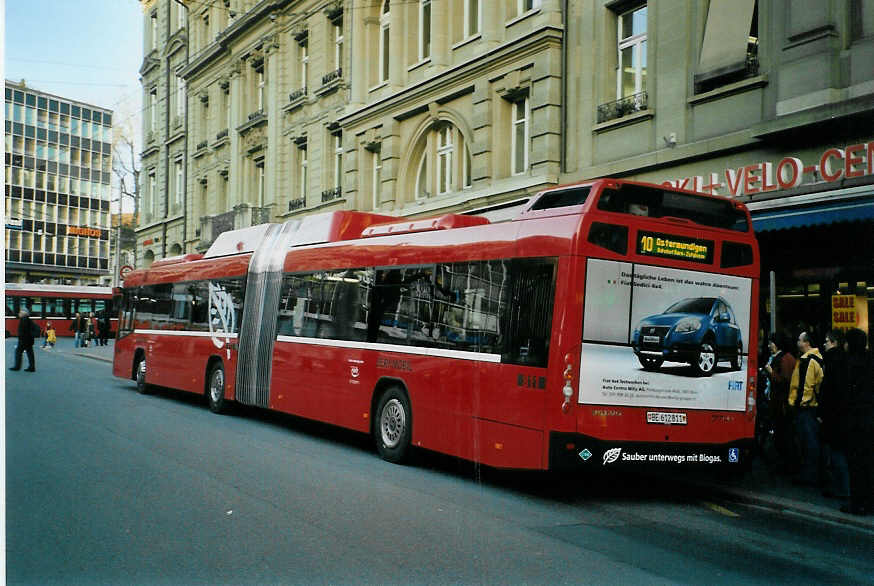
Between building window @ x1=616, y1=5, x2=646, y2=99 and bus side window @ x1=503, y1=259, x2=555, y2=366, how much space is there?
8.76m

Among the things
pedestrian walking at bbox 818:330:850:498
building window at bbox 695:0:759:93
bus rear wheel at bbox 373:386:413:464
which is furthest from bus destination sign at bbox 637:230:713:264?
building window at bbox 695:0:759:93

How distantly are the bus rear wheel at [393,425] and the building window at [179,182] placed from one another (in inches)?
1207

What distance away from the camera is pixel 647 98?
639 inches

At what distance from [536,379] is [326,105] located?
21074mm

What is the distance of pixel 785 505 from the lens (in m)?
8.99

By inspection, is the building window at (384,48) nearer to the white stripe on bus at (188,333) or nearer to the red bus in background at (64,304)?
the white stripe on bus at (188,333)

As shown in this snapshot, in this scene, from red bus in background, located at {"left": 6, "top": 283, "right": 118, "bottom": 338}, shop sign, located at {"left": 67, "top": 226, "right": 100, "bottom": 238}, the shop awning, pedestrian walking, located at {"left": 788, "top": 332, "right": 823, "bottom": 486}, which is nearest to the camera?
pedestrian walking, located at {"left": 788, "top": 332, "right": 823, "bottom": 486}

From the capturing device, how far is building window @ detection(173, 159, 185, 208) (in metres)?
40.0

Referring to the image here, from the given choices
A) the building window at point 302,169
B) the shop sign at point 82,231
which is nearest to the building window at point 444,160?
the building window at point 302,169

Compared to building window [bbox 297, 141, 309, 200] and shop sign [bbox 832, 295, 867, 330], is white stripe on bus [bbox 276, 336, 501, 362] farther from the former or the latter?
Result: building window [bbox 297, 141, 309, 200]

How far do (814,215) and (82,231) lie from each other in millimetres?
10451

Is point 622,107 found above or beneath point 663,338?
above

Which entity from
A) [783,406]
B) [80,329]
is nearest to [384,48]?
[783,406]

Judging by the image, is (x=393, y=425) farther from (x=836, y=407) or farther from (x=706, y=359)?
(x=836, y=407)
